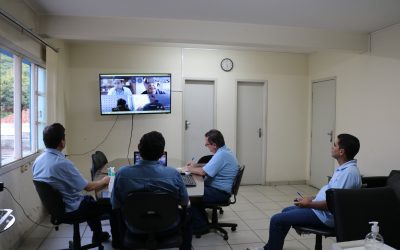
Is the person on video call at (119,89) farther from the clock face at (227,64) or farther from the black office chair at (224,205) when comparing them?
the black office chair at (224,205)

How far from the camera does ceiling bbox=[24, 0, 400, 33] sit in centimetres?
325

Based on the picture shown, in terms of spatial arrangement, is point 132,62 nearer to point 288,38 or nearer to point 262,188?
point 288,38

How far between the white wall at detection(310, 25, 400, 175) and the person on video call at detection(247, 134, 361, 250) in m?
1.85

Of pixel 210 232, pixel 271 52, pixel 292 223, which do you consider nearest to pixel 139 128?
pixel 210 232

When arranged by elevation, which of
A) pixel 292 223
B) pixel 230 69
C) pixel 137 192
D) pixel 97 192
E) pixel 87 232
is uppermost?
pixel 230 69

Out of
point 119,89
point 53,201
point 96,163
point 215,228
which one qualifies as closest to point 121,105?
point 119,89

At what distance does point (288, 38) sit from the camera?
4.23m

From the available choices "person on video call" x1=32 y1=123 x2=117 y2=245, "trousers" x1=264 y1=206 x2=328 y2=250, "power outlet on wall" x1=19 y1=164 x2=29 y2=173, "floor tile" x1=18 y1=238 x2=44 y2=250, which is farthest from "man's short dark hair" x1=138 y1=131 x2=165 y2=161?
"floor tile" x1=18 y1=238 x2=44 y2=250

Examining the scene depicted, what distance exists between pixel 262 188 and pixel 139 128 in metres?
2.58

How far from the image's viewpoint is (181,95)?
5.60m

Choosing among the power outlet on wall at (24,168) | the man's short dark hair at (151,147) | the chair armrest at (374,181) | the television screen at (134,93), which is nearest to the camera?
the man's short dark hair at (151,147)

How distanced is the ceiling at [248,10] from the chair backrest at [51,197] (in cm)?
198

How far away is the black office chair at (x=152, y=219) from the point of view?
1.98 meters

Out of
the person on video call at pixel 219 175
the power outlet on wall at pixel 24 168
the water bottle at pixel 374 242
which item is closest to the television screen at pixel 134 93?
the power outlet on wall at pixel 24 168
